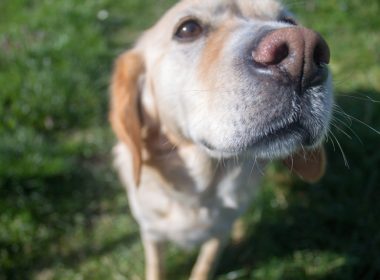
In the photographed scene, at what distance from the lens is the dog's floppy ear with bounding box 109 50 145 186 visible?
2.20 meters

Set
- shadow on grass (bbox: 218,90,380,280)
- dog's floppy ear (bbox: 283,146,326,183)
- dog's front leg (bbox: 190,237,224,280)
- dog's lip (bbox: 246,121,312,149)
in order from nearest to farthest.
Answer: dog's lip (bbox: 246,121,312,149) → dog's floppy ear (bbox: 283,146,326,183) → dog's front leg (bbox: 190,237,224,280) → shadow on grass (bbox: 218,90,380,280)

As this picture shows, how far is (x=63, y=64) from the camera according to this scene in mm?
4102

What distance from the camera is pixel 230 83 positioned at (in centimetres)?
163

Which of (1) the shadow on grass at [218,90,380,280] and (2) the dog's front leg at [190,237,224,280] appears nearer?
(2) the dog's front leg at [190,237,224,280]

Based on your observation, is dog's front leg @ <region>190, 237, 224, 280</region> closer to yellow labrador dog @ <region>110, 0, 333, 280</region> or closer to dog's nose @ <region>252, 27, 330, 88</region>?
yellow labrador dog @ <region>110, 0, 333, 280</region>

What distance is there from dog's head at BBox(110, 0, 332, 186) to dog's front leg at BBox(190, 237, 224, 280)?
2.63 ft

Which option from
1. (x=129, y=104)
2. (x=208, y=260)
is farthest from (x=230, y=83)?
(x=208, y=260)

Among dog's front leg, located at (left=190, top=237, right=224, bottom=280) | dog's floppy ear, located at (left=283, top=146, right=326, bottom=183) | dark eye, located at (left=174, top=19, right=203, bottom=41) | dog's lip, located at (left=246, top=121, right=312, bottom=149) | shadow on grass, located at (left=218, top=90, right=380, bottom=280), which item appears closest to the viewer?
dog's lip, located at (left=246, top=121, right=312, bottom=149)

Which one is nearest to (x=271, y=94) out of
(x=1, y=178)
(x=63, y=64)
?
(x=1, y=178)

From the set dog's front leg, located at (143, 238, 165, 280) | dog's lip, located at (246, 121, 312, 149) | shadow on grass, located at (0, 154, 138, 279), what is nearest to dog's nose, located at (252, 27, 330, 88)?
dog's lip, located at (246, 121, 312, 149)

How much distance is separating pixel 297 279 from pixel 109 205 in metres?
1.60

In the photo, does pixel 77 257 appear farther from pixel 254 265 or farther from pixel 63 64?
pixel 63 64

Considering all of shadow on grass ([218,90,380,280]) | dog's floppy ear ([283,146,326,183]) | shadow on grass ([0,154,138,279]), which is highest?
dog's floppy ear ([283,146,326,183])

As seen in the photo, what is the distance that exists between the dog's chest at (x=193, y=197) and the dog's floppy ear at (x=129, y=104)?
258mm
